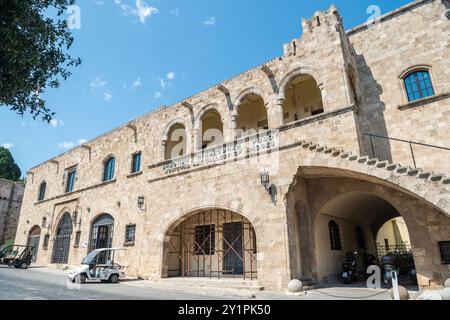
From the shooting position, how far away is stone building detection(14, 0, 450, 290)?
31.2ft

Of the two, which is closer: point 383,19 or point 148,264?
point 383,19

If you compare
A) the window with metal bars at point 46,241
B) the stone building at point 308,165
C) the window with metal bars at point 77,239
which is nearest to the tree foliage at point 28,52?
the stone building at point 308,165

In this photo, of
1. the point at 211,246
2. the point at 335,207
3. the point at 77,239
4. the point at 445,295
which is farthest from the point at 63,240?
the point at 445,295

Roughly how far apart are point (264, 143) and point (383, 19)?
746 centimetres

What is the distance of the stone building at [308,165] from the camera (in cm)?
951

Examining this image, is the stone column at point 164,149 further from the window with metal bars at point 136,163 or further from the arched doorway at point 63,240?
the arched doorway at point 63,240

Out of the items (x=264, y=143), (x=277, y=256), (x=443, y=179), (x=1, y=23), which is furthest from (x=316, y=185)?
(x=1, y=23)

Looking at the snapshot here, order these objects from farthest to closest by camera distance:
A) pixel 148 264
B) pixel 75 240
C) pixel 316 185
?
pixel 75 240
pixel 148 264
pixel 316 185

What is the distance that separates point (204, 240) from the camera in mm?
13625

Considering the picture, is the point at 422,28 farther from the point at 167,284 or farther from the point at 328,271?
the point at 167,284

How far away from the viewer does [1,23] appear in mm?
6336

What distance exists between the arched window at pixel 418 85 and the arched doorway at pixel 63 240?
2053 cm

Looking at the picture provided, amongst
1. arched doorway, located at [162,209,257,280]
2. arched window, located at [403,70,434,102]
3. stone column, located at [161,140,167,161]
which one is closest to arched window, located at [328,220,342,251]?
arched doorway, located at [162,209,257,280]

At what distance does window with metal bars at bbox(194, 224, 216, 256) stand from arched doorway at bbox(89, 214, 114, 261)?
5.90 m
